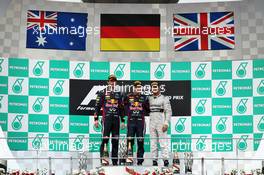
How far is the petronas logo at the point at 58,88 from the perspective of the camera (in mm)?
14406

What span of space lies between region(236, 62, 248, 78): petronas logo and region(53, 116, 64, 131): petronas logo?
385cm

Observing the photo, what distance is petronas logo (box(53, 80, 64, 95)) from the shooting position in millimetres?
14406

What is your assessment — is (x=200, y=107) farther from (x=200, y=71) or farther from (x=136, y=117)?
(x=136, y=117)

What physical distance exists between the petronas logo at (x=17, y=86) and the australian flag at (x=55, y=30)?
0.76 meters

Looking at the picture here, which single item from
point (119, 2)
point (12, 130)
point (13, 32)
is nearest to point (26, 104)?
point (12, 130)

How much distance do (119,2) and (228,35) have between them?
8.14 feet

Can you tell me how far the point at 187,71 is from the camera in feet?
47.6

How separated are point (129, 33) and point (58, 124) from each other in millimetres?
2471

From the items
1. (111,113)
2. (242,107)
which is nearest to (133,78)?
(242,107)

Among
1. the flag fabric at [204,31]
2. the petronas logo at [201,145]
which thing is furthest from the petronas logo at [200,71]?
the petronas logo at [201,145]

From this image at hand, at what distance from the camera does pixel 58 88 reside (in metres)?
14.4

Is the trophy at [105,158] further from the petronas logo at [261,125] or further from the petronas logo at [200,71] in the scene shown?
the petronas logo at [261,125]

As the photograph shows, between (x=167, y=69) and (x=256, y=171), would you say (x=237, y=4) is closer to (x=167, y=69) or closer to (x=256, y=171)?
(x=167, y=69)

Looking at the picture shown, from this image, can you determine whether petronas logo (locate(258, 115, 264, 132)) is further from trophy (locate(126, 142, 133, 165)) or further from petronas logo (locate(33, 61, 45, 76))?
petronas logo (locate(33, 61, 45, 76))
